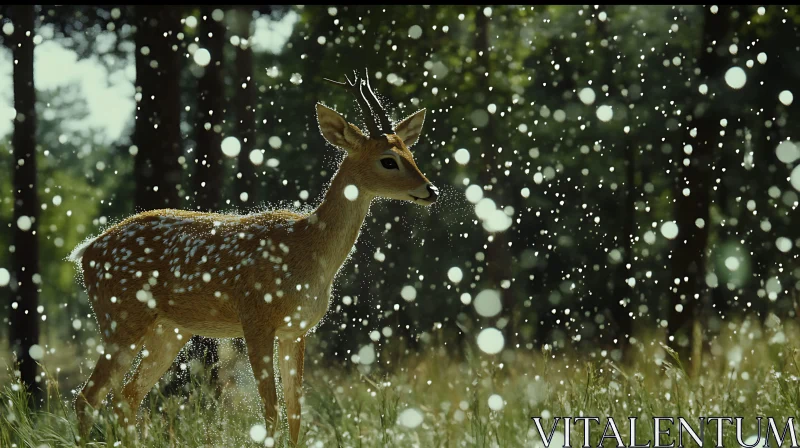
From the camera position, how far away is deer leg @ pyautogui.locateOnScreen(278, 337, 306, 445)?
5398 mm

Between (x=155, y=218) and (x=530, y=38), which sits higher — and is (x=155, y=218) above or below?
below

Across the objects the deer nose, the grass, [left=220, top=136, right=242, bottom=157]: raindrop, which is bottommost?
the grass

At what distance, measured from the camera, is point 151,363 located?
5855 mm

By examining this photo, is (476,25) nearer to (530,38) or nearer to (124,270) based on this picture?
(530,38)

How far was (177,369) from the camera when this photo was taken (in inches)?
293

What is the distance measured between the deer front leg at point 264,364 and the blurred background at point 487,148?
3.27ft

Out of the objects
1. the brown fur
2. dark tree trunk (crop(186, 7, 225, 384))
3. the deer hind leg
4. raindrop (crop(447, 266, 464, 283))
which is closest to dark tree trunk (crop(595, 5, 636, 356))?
raindrop (crop(447, 266, 464, 283))

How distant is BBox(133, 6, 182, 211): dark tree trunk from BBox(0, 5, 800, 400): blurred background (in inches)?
0.7

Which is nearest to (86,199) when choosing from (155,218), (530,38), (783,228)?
(530,38)

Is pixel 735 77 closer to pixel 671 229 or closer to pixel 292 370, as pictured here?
pixel 671 229

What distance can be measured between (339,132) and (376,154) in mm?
331

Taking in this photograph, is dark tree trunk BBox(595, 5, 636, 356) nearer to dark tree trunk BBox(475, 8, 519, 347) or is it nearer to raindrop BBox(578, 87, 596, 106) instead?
raindrop BBox(578, 87, 596, 106)

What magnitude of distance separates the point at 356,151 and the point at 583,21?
1144 centimetres

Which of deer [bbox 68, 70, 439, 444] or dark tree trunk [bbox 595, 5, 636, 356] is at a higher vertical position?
dark tree trunk [bbox 595, 5, 636, 356]
